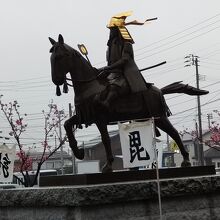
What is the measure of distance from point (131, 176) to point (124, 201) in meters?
0.59

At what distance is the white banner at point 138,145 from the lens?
676 cm

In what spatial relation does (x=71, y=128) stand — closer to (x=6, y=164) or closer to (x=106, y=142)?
(x=106, y=142)

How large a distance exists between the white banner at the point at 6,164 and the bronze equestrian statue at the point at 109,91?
345 centimetres

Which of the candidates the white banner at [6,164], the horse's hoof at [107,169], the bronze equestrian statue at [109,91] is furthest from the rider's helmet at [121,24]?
the white banner at [6,164]

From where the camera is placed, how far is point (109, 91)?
7684 mm

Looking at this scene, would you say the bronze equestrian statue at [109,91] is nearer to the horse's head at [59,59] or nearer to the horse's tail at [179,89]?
the horse's head at [59,59]

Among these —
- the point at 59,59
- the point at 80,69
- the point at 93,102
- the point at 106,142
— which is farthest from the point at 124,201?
the point at 59,59

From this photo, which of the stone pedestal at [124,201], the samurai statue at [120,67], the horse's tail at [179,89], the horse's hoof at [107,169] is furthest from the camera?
the horse's tail at [179,89]

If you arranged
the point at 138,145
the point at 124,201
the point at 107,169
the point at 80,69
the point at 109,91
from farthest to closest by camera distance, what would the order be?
the point at 80,69
the point at 109,91
the point at 107,169
the point at 138,145
the point at 124,201

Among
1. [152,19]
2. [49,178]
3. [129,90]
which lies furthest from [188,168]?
[152,19]

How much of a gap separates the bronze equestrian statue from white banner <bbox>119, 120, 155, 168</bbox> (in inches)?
23.3

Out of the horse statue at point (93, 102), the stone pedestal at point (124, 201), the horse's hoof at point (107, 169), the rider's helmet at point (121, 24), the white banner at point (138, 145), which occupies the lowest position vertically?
the stone pedestal at point (124, 201)

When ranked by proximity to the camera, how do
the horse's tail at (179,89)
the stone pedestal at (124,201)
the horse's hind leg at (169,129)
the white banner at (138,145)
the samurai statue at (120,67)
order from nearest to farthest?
the stone pedestal at (124,201) → the white banner at (138,145) → the samurai statue at (120,67) → the horse's hind leg at (169,129) → the horse's tail at (179,89)

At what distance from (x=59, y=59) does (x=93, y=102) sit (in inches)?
35.4
